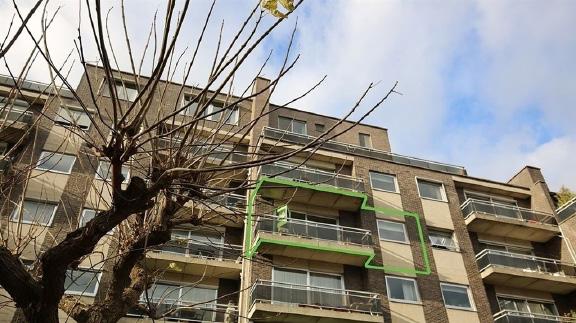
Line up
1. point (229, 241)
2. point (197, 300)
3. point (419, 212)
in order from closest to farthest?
1. point (197, 300)
2. point (229, 241)
3. point (419, 212)

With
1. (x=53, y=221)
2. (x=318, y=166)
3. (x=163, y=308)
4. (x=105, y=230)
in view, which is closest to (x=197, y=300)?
(x=163, y=308)

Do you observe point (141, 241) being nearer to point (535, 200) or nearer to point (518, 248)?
point (518, 248)

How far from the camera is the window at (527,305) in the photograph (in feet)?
61.6

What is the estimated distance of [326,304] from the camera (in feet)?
52.0

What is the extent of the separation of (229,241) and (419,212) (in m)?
8.29

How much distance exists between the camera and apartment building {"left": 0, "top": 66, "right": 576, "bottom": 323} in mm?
15781

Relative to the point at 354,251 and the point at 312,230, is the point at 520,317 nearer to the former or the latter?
the point at 354,251

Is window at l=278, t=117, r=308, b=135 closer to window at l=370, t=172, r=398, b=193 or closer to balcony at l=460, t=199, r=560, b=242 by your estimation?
window at l=370, t=172, r=398, b=193

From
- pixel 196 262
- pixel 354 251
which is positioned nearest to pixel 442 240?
pixel 354 251

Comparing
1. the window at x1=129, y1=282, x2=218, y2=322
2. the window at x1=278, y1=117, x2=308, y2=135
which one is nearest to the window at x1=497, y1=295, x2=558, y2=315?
the window at x1=129, y1=282, x2=218, y2=322

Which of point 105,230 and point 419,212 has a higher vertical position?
point 419,212

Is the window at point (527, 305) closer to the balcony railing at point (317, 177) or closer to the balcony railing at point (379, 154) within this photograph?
the balcony railing at point (379, 154)

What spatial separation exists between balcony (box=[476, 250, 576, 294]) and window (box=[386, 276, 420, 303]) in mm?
3212

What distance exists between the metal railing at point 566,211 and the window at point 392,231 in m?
7.77
